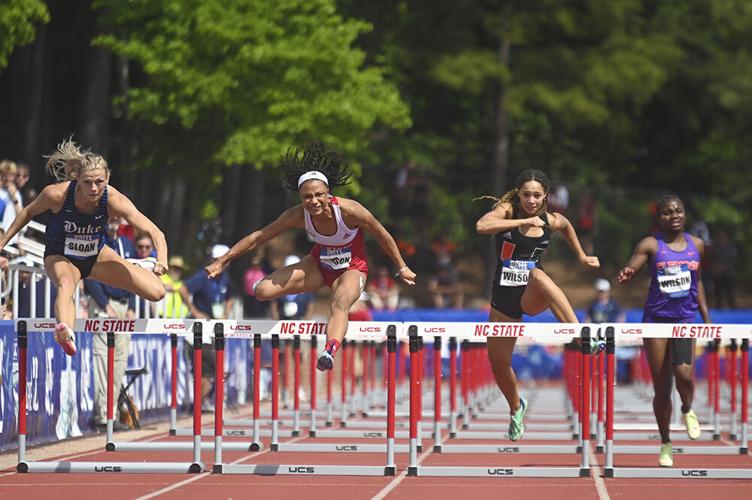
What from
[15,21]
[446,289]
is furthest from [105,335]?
[446,289]

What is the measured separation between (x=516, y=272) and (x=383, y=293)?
24438mm

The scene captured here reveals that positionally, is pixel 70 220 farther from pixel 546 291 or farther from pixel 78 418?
pixel 78 418

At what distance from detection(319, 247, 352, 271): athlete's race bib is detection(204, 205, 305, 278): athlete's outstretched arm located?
0.99ft

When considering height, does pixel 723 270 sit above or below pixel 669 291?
above

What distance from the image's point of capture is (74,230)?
1273 cm

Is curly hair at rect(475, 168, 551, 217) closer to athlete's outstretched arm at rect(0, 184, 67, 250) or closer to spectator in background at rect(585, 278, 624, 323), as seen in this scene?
athlete's outstretched arm at rect(0, 184, 67, 250)

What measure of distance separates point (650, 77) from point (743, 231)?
780 cm

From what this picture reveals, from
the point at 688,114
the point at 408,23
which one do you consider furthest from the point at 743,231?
the point at 408,23

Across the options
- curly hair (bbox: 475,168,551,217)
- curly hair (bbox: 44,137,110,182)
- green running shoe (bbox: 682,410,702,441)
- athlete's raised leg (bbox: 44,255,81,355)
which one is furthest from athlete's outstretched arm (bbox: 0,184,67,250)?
green running shoe (bbox: 682,410,702,441)

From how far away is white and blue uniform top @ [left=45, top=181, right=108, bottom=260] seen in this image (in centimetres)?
1266

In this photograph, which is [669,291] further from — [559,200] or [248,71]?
[559,200]

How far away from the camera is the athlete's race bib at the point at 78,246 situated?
12747 mm

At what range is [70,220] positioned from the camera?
500 inches

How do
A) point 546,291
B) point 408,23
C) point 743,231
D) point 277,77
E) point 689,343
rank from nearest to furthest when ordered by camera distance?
point 546,291 < point 689,343 < point 277,77 < point 408,23 < point 743,231
